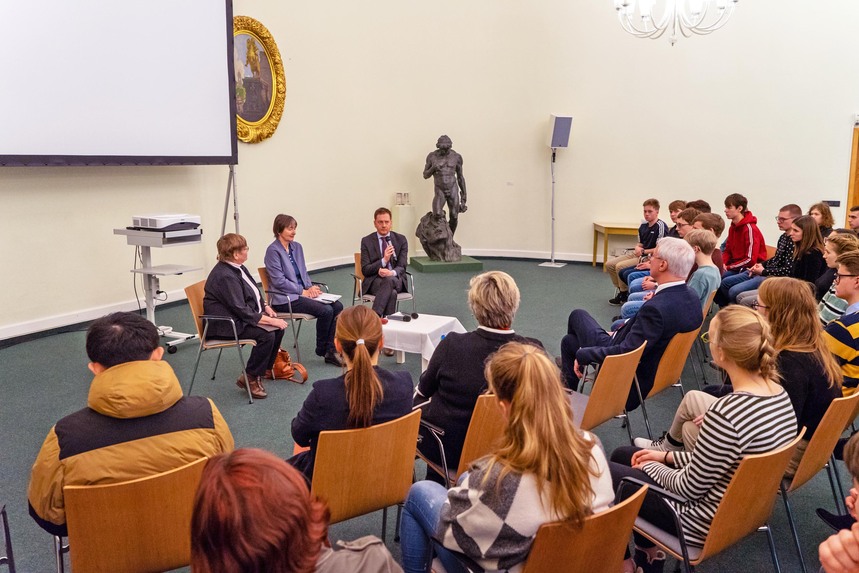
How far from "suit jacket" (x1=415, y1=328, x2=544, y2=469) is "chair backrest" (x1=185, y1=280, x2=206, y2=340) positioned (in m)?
2.21

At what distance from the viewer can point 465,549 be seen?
1.70m

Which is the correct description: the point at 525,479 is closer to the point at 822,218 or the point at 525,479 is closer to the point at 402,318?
the point at 402,318

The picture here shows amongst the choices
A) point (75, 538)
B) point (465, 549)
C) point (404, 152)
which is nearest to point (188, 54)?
point (404, 152)

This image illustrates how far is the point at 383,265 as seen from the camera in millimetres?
5840

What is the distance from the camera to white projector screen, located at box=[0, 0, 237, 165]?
5.01 m

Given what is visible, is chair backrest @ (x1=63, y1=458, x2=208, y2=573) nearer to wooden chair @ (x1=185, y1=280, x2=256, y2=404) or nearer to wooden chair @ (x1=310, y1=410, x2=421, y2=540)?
wooden chair @ (x1=310, y1=410, x2=421, y2=540)

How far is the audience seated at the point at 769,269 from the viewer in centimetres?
560

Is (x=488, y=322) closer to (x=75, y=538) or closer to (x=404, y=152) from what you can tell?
(x=75, y=538)

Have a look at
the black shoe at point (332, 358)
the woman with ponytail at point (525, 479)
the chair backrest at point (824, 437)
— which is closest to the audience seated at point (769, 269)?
the chair backrest at point (824, 437)

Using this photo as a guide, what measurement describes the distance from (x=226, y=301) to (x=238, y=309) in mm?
99

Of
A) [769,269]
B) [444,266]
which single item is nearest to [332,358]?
[769,269]

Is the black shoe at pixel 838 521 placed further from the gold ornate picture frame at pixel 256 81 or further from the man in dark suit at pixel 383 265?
the gold ornate picture frame at pixel 256 81

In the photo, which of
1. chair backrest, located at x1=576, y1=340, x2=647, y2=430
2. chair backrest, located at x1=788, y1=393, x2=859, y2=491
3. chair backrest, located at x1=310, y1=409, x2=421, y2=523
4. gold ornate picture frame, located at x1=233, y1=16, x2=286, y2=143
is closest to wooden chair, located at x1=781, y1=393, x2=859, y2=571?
chair backrest, located at x1=788, y1=393, x2=859, y2=491

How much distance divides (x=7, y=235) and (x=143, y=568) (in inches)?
177
